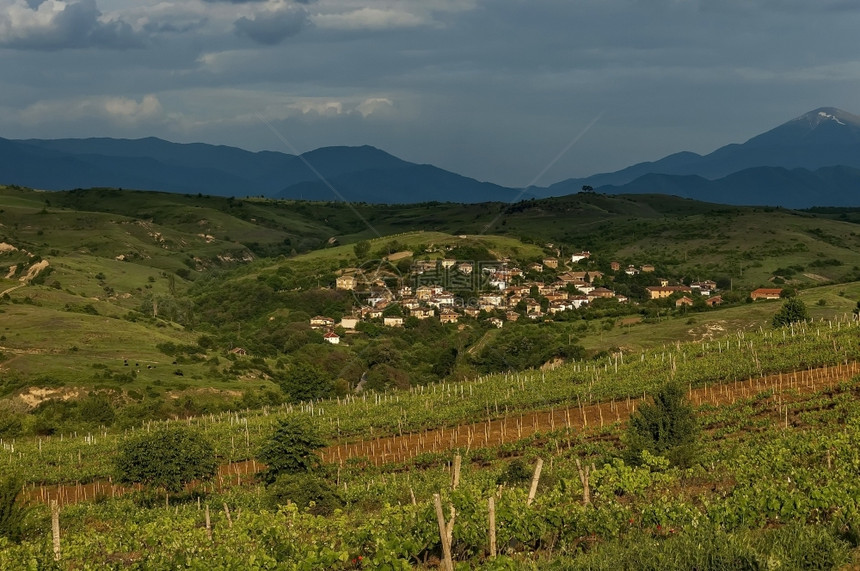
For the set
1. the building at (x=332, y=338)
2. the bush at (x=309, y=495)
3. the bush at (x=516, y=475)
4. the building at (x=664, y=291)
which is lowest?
the building at (x=332, y=338)

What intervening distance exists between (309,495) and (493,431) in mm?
16405

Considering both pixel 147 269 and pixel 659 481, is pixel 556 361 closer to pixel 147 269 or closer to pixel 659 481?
pixel 659 481

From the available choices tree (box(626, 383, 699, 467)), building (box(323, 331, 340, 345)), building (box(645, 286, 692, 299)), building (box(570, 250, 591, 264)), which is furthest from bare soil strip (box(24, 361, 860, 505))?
building (box(570, 250, 591, 264))

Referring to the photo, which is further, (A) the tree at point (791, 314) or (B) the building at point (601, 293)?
(B) the building at point (601, 293)

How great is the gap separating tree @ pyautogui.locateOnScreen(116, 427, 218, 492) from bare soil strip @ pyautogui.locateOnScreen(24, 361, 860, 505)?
2.74 metres

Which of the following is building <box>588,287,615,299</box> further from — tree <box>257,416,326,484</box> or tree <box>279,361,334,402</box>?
tree <box>257,416,326,484</box>

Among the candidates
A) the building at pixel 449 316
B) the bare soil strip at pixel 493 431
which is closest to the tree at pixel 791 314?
the bare soil strip at pixel 493 431

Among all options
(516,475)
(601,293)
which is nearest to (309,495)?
(516,475)

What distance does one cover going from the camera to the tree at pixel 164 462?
34.1 metres

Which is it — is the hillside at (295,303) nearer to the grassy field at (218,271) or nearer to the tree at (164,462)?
the grassy field at (218,271)

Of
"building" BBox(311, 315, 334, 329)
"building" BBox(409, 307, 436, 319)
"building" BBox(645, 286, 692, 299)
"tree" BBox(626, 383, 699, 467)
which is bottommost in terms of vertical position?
"building" BBox(311, 315, 334, 329)

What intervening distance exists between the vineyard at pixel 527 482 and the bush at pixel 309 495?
271 millimetres

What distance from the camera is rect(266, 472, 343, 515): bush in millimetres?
26741

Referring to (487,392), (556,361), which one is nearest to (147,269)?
(556,361)
